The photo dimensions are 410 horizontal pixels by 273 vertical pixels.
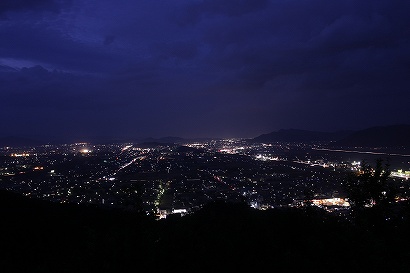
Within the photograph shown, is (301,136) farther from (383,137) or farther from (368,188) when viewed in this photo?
(368,188)

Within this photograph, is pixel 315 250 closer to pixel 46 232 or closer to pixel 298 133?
pixel 46 232

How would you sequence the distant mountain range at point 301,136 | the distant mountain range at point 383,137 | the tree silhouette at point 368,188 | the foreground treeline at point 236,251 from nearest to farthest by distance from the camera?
the foreground treeline at point 236,251 < the tree silhouette at point 368,188 < the distant mountain range at point 383,137 < the distant mountain range at point 301,136

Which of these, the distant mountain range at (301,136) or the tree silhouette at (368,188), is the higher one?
the distant mountain range at (301,136)

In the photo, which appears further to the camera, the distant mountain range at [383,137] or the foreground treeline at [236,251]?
the distant mountain range at [383,137]

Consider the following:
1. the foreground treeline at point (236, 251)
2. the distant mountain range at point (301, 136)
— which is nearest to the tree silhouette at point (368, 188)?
the foreground treeline at point (236, 251)

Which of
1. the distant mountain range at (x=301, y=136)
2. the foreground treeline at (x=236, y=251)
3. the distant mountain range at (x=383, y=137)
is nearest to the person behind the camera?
the foreground treeline at (x=236, y=251)

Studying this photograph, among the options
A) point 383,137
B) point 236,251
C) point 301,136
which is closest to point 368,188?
point 236,251

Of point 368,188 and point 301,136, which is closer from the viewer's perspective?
point 368,188

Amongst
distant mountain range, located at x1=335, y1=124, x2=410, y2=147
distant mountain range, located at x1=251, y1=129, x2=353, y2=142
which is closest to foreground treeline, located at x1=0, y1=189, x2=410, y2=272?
distant mountain range, located at x1=335, y1=124, x2=410, y2=147

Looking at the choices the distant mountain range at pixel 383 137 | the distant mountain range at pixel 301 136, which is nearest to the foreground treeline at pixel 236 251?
the distant mountain range at pixel 383 137

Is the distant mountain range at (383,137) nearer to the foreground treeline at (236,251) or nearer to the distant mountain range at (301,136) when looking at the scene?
the distant mountain range at (301,136)

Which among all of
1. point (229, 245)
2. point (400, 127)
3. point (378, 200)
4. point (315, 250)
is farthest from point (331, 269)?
point (400, 127)
